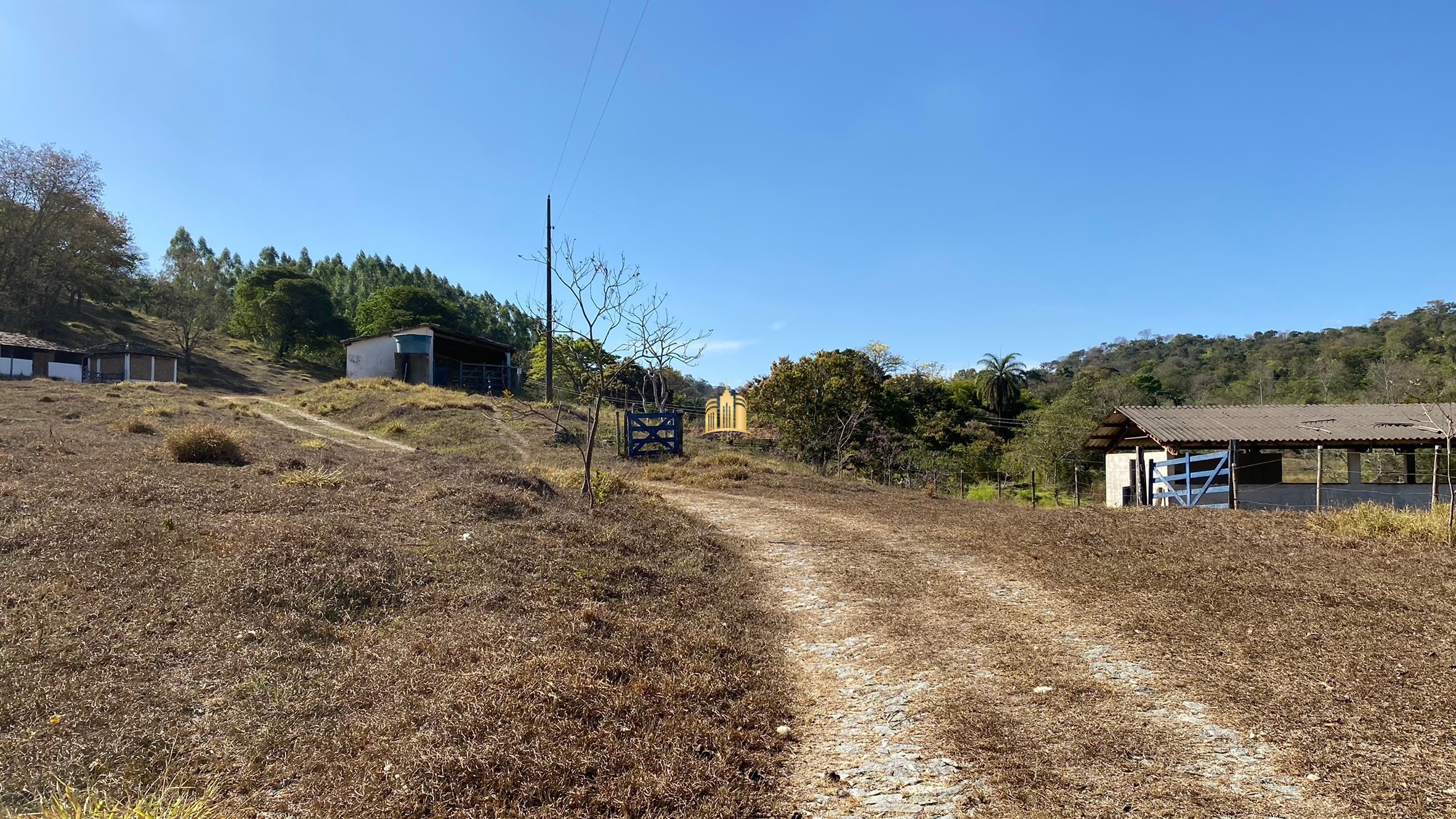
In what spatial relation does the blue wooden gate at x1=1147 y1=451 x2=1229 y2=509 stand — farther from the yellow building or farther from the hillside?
the hillside

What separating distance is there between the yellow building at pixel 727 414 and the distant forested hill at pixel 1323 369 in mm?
27512

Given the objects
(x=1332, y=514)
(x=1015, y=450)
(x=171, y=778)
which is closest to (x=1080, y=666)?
(x=171, y=778)

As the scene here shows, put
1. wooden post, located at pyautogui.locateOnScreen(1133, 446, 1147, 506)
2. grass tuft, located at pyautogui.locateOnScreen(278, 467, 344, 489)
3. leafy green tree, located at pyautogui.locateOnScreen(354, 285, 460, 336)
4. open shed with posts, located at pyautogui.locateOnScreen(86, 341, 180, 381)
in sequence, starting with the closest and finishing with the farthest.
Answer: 1. grass tuft, located at pyautogui.locateOnScreen(278, 467, 344, 489)
2. wooden post, located at pyautogui.locateOnScreen(1133, 446, 1147, 506)
3. open shed with posts, located at pyautogui.locateOnScreen(86, 341, 180, 381)
4. leafy green tree, located at pyautogui.locateOnScreen(354, 285, 460, 336)

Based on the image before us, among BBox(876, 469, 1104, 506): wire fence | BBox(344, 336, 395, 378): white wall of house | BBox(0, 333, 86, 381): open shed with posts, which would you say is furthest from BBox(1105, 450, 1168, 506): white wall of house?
BBox(0, 333, 86, 381): open shed with posts

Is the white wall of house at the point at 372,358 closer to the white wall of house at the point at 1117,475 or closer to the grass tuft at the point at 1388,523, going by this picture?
the white wall of house at the point at 1117,475

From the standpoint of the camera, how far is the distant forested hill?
43000mm

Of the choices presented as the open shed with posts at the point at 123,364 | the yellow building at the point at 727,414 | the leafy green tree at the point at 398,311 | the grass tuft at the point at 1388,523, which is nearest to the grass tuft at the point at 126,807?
the grass tuft at the point at 1388,523

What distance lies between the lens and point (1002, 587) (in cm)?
789

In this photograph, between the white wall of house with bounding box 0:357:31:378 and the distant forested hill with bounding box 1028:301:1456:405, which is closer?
the white wall of house with bounding box 0:357:31:378

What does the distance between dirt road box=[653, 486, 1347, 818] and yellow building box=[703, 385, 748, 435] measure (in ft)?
73.6

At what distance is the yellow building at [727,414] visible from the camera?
30531 millimetres

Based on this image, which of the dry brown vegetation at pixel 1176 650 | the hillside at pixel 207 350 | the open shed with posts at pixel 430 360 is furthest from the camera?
the hillside at pixel 207 350

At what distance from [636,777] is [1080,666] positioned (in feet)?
11.7

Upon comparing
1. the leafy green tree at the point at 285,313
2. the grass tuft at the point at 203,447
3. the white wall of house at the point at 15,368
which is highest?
the leafy green tree at the point at 285,313
